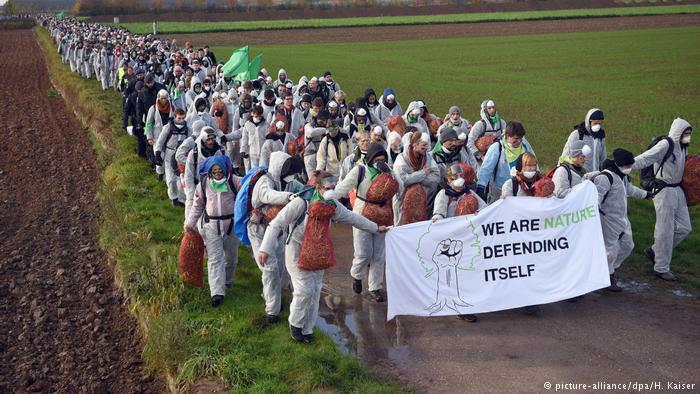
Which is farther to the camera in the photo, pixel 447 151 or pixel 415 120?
pixel 415 120

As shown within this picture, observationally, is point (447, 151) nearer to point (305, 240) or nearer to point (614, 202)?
point (614, 202)

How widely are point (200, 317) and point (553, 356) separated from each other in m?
4.31

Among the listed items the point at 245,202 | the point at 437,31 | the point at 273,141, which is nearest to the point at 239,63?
the point at 273,141

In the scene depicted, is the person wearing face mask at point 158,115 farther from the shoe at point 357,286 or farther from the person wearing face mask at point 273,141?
the shoe at point 357,286

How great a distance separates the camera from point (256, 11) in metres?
108

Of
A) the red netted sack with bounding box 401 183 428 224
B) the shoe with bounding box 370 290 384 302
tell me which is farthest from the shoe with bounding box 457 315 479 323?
the red netted sack with bounding box 401 183 428 224

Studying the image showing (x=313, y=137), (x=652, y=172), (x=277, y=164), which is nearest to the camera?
(x=277, y=164)

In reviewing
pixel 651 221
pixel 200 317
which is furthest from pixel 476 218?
pixel 651 221

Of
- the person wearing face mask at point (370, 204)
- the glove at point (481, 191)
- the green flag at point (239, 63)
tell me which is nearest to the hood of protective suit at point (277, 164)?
the person wearing face mask at point (370, 204)

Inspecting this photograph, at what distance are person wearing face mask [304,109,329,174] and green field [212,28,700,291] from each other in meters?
5.81

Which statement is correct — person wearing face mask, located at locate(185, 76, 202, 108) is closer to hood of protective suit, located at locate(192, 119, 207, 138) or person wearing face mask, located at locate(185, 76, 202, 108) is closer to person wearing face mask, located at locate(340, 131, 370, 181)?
hood of protective suit, located at locate(192, 119, 207, 138)

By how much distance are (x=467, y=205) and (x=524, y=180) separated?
2.97 ft

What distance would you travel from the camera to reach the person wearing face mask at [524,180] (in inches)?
377

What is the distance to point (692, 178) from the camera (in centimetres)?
1060
